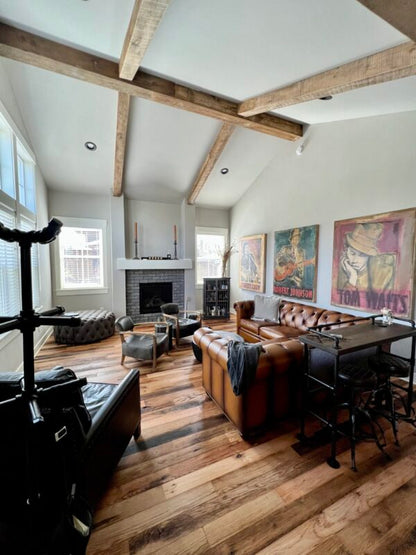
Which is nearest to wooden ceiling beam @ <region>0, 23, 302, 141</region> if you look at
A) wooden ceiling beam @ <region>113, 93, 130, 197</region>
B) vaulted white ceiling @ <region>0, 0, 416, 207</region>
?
vaulted white ceiling @ <region>0, 0, 416, 207</region>

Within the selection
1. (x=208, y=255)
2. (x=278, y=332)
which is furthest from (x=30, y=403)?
(x=208, y=255)

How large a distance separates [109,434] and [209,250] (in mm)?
5729

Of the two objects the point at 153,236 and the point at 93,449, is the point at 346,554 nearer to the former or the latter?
the point at 93,449

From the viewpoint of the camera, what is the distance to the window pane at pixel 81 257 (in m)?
5.47

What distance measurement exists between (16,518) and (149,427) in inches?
56.1

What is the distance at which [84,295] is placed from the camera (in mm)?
5645

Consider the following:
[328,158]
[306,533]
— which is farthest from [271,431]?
[328,158]

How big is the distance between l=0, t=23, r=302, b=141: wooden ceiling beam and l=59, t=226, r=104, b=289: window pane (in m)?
3.26

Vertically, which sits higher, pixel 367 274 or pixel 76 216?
pixel 76 216

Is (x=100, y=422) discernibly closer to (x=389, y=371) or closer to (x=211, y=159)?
(x=389, y=371)

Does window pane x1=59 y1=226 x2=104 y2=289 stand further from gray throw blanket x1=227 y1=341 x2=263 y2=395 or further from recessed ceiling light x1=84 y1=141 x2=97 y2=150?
gray throw blanket x1=227 y1=341 x2=263 y2=395

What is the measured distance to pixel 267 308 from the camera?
14.6ft

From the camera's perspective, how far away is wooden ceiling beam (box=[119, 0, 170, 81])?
72.8 inches

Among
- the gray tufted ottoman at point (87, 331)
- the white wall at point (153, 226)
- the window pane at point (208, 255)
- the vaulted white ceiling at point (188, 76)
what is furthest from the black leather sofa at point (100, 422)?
the window pane at point (208, 255)
